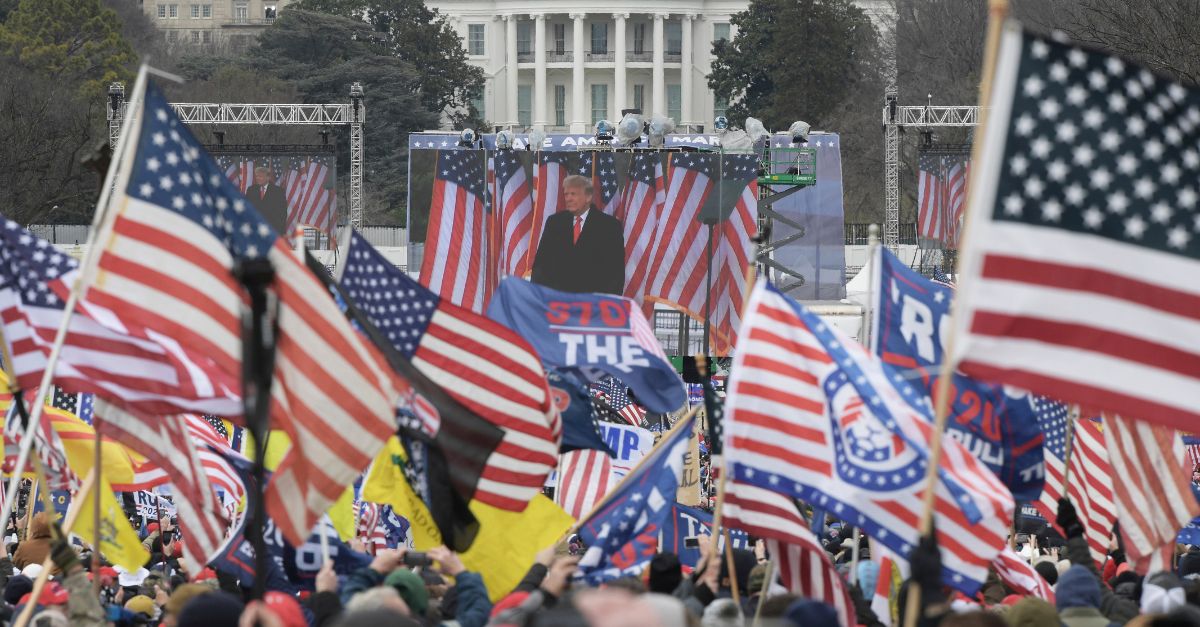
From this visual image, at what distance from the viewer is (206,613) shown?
7.55 m

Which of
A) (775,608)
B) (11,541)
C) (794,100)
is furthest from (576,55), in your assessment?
(775,608)

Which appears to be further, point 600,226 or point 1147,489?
point 600,226

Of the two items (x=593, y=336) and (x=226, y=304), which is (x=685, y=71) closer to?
(x=593, y=336)

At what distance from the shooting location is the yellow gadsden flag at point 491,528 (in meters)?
11.3

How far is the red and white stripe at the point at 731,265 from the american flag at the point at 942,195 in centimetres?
1493

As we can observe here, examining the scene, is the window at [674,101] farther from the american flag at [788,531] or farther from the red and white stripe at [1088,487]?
the american flag at [788,531]

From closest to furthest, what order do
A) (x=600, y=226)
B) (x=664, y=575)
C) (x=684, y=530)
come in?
(x=664, y=575), (x=684, y=530), (x=600, y=226)

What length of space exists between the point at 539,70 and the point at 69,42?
46271mm

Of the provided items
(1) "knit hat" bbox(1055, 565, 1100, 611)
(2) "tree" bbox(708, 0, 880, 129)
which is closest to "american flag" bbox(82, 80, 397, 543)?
(1) "knit hat" bbox(1055, 565, 1100, 611)

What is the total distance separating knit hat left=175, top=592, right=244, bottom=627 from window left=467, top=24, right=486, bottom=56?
372ft

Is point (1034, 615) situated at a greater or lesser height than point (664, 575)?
greater

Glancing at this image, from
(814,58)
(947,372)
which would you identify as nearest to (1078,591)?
(947,372)

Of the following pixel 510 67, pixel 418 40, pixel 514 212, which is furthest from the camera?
pixel 510 67

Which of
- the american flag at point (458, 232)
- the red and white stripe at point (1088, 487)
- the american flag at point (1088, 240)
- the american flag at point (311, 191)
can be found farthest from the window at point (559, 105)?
the american flag at point (1088, 240)
